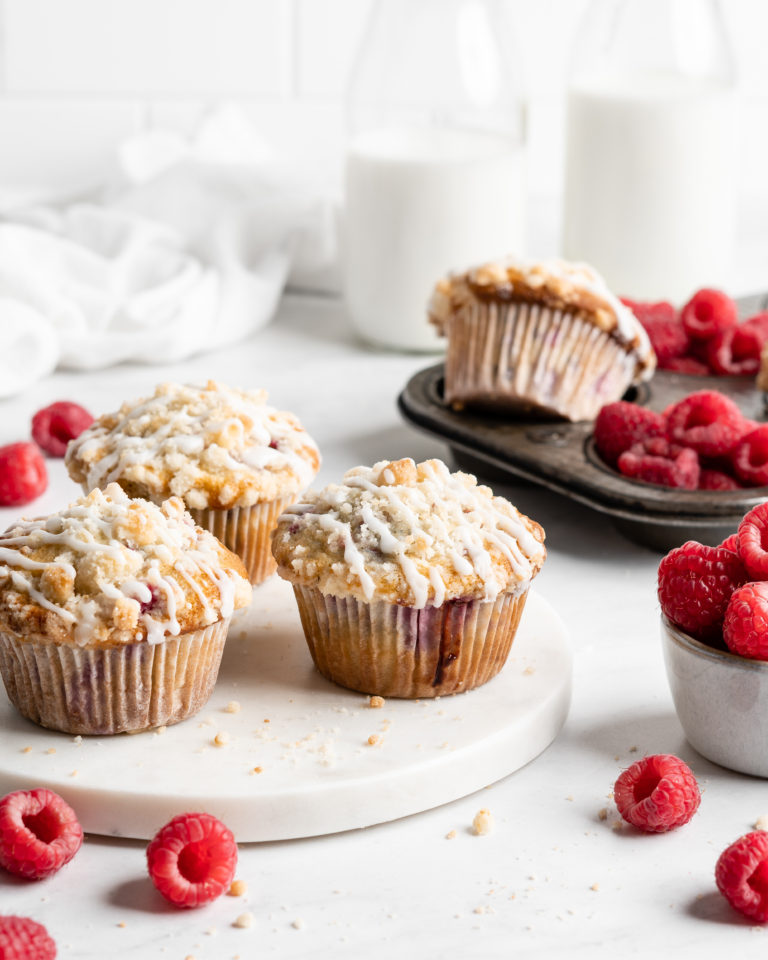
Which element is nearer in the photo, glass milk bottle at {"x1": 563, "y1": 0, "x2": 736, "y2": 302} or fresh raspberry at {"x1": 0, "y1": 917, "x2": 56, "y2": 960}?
Result: fresh raspberry at {"x1": 0, "y1": 917, "x2": 56, "y2": 960}

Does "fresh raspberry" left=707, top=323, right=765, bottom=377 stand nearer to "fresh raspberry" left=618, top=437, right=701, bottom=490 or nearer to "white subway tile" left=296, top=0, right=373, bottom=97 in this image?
"fresh raspberry" left=618, top=437, right=701, bottom=490

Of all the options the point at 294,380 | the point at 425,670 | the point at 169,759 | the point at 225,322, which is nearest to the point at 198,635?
the point at 169,759

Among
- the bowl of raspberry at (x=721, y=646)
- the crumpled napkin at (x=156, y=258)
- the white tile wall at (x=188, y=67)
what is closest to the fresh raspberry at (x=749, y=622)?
the bowl of raspberry at (x=721, y=646)

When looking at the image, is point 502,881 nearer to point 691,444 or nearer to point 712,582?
Result: point 712,582

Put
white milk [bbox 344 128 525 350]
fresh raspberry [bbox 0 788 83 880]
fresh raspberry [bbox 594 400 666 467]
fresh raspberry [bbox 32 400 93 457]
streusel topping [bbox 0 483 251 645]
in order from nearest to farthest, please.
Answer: fresh raspberry [bbox 0 788 83 880] → streusel topping [bbox 0 483 251 645] → fresh raspberry [bbox 594 400 666 467] → fresh raspberry [bbox 32 400 93 457] → white milk [bbox 344 128 525 350]

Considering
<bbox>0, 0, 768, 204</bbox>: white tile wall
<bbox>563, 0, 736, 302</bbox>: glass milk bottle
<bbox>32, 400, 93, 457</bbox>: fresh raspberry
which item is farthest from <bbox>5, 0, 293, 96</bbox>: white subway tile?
<bbox>32, 400, 93, 457</bbox>: fresh raspberry

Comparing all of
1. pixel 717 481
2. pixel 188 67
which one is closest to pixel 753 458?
pixel 717 481

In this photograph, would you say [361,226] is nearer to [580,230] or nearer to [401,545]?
[580,230]
